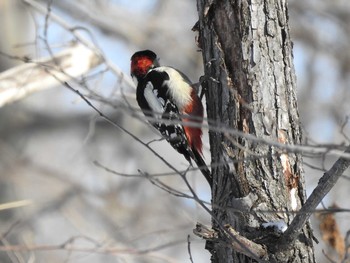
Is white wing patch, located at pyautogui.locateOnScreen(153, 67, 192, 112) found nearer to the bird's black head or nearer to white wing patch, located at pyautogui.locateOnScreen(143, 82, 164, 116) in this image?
white wing patch, located at pyautogui.locateOnScreen(143, 82, 164, 116)

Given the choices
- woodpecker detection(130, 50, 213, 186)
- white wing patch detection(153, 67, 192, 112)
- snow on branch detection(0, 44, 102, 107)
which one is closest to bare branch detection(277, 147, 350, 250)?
woodpecker detection(130, 50, 213, 186)

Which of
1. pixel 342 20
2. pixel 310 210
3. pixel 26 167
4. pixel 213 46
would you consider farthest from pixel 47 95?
pixel 310 210

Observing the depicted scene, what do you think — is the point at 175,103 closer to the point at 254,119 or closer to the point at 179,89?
→ the point at 179,89

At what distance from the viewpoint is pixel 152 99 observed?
5.16 metres

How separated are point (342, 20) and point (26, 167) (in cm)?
473

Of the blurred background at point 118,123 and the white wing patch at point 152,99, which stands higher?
the blurred background at point 118,123

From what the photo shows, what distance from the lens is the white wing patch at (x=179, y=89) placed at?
5.07 metres

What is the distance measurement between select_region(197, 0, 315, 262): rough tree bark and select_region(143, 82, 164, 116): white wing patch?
1.11 m

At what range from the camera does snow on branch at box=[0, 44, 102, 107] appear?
227 inches

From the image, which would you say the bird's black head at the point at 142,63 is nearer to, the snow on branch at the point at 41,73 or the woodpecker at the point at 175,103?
the woodpecker at the point at 175,103

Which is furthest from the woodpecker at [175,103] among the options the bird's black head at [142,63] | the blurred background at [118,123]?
the blurred background at [118,123]

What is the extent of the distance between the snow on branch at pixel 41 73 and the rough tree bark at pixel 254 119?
2.04 meters

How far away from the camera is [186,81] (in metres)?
5.20

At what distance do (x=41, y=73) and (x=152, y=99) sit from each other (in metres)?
1.21
